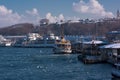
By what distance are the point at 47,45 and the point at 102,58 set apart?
9486 centimetres

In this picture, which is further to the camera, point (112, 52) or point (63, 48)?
point (63, 48)

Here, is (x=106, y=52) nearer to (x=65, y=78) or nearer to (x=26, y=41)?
(x=65, y=78)

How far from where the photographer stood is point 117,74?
31844mm

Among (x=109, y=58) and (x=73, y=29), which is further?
(x=73, y=29)

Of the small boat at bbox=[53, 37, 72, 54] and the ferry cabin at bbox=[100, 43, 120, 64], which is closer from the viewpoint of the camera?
the ferry cabin at bbox=[100, 43, 120, 64]

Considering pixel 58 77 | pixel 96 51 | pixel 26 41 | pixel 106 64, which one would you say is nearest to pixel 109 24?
pixel 26 41

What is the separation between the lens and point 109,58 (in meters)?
47.6

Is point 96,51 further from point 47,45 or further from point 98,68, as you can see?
point 47,45

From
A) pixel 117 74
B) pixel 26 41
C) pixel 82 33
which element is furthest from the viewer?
pixel 82 33

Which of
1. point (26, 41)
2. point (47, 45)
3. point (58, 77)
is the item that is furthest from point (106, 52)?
point (26, 41)

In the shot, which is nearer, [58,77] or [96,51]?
[58,77]

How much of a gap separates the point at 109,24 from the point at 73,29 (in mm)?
17507

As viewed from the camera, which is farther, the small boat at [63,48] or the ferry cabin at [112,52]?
the small boat at [63,48]

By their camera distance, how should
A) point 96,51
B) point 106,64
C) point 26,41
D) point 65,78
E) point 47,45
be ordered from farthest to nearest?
point 26,41, point 47,45, point 96,51, point 106,64, point 65,78
